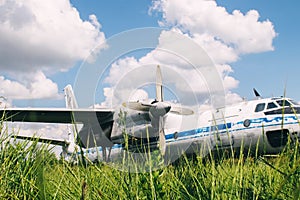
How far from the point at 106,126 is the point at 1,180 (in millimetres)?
12497

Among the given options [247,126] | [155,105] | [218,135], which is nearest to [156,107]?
[155,105]

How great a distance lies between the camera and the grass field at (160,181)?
3.70 ft

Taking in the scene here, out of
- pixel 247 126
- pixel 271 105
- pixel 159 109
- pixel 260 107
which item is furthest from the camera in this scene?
pixel 159 109

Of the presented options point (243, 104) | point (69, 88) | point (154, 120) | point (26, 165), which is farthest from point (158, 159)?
point (69, 88)

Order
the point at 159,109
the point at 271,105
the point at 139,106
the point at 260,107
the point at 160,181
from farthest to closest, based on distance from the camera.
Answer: the point at 139,106 < the point at 159,109 < the point at 260,107 < the point at 271,105 < the point at 160,181

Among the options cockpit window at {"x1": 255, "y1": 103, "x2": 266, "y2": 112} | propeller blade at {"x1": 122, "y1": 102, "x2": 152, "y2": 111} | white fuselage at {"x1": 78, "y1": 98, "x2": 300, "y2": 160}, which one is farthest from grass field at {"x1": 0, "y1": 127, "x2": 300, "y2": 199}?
cockpit window at {"x1": 255, "y1": 103, "x2": 266, "y2": 112}

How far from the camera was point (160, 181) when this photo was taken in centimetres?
142

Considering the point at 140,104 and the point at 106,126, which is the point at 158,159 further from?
the point at 106,126

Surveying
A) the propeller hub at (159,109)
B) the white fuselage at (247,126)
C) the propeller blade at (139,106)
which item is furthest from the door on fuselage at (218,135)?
the propeller blade at (139,106)

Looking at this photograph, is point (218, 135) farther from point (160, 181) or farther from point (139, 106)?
point (139, 106)

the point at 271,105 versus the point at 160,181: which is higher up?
the point at 271,105

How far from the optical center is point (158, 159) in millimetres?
1809

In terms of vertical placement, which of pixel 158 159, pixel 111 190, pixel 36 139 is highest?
pixel 36 139

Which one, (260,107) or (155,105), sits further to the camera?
(155,105)
